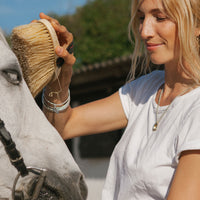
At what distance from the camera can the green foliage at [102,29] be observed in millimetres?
18344

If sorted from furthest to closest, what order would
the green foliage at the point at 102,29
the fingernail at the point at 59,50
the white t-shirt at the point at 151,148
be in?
1. the green foliage at the point at 102,29
2. the fingernail at the point at 59,50
3. the white t-shirt at the point at 151,148

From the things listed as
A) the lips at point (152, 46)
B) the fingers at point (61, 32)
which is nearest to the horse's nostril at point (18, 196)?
the fingers at point (61, 32)

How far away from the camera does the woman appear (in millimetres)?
1391

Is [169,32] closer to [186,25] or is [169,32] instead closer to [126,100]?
[186,25]

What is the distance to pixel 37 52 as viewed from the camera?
1538 millimetres

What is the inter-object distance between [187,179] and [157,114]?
39cm

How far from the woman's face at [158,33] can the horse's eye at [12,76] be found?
1.86 feet

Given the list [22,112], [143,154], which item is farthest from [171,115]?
[22,112]

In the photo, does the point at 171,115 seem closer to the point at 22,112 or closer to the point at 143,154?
the point at 143,154

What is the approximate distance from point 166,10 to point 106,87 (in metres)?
4.21

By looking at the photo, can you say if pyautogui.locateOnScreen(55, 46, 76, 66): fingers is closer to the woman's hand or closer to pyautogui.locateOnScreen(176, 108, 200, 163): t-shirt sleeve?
the woman's hand

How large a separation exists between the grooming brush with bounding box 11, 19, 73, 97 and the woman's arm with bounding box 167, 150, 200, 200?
0.64 metres

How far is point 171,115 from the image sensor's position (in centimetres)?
154

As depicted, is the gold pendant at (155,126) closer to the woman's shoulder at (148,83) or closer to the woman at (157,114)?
the woman at (157,114)
